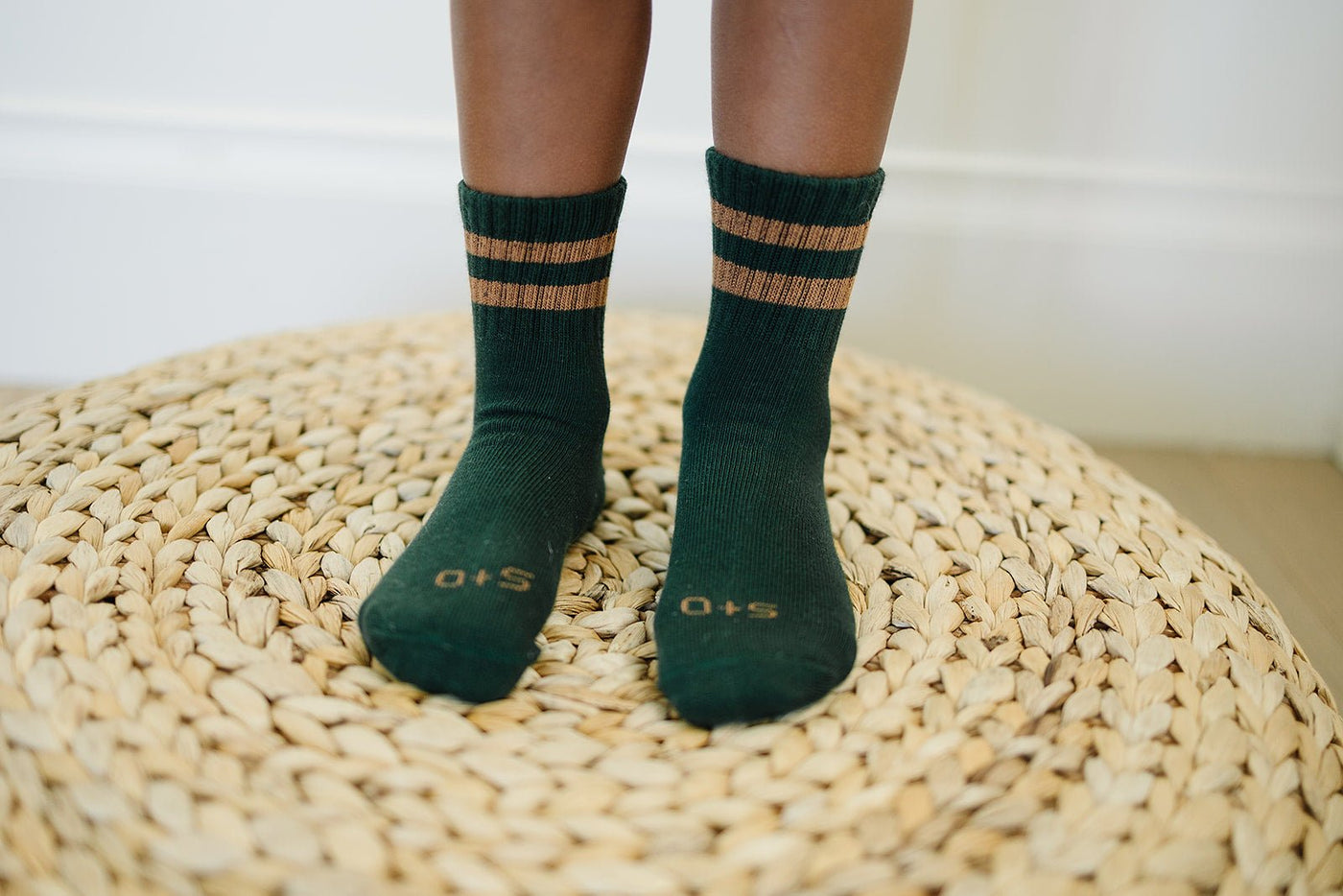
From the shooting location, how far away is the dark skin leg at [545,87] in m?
0.53

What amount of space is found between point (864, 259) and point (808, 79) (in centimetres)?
56

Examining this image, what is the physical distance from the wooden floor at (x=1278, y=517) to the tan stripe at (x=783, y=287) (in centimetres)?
50

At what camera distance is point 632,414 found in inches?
32.2

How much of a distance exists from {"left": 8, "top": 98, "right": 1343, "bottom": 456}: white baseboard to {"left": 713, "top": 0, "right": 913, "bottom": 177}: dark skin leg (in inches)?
19.2

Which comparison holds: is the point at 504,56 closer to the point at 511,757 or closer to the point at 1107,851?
the point at 511,757

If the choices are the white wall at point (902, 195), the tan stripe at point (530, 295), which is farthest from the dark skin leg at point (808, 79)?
the white wall at point (902, 195)

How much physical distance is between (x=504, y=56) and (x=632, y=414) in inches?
13.2

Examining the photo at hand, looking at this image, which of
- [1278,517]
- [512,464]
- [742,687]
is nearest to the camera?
[742,687]

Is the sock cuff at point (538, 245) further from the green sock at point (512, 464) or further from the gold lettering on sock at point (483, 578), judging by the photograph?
the gold lettering on sock at point (483, 578)

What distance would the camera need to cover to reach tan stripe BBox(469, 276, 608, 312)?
58 centimetres

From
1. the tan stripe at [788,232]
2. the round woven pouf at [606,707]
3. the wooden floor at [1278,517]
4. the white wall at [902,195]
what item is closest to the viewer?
the round woven pouf at [606,707]

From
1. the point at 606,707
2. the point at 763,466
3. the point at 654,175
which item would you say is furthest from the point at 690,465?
the point at 654,175

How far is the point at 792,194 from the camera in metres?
0.53

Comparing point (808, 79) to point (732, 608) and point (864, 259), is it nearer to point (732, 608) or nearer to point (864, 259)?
point (732, 608)
